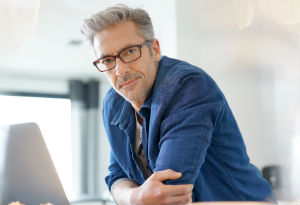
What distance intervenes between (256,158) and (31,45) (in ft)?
5.77

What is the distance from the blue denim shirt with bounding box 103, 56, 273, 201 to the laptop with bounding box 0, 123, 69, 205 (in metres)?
0.20

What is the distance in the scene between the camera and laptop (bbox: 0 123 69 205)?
60 centimetres

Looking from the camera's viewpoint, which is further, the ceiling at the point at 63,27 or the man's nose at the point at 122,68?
the ceiling at the point at 63,27

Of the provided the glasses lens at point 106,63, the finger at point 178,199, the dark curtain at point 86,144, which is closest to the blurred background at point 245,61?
the glasses lens at point 106,63

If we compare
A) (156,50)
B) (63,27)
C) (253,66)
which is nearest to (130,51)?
(156,50)

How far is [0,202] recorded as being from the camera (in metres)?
0.60

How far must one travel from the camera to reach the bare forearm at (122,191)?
719mm

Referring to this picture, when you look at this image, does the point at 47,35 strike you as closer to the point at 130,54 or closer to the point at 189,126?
the point at 130,54

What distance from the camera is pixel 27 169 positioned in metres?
0.60

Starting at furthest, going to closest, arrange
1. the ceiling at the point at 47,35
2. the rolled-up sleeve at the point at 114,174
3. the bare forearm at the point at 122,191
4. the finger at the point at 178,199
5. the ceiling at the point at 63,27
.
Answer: the ceiling at the point at 47,35 → the ceiling at the point at 63,27 → the rolled-up sleeve at the point at 114,174 → the bare forearm at the point at 122,191 → the finger at the point at 178,199

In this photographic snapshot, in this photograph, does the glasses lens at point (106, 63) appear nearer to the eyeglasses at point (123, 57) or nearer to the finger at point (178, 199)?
the eyeglasses at point (123, 57)

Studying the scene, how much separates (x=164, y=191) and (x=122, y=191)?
0.25 m

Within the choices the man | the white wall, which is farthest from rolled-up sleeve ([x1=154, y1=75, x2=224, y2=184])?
the white wall

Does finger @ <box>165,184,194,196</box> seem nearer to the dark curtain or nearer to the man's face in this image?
the man's face
